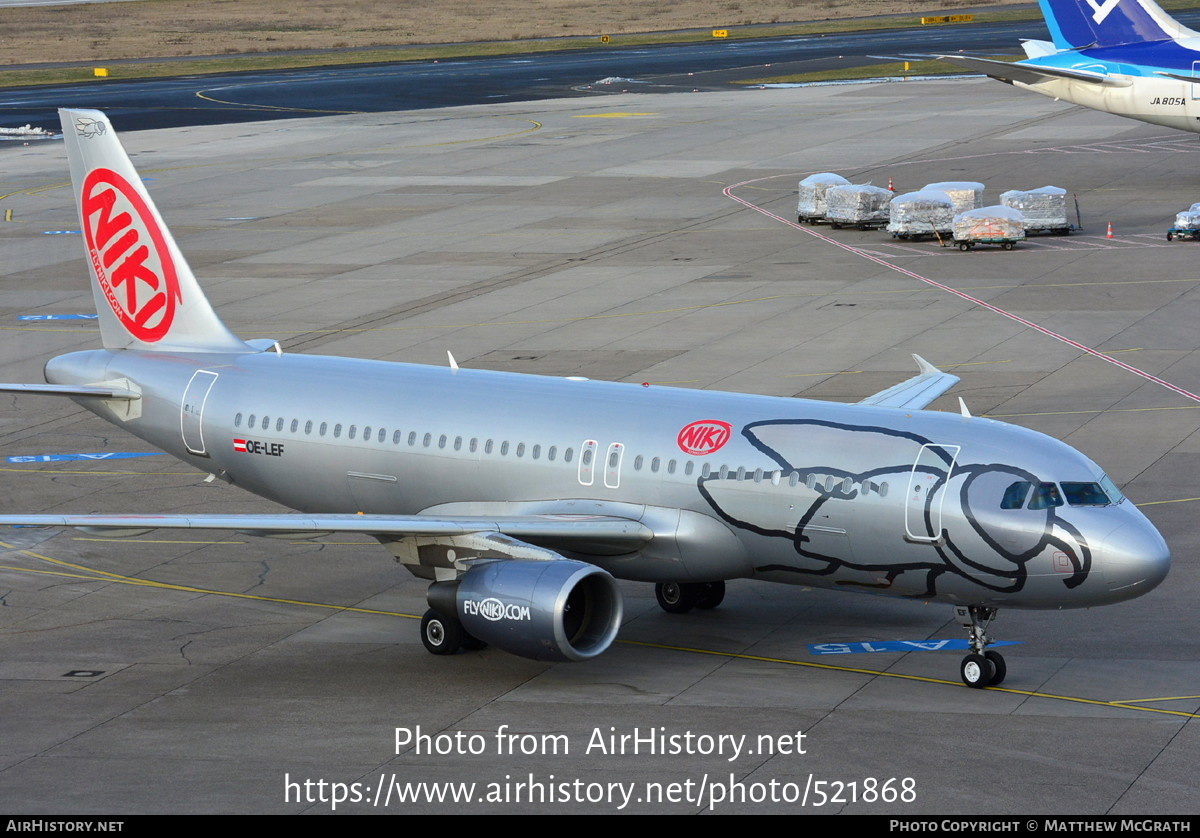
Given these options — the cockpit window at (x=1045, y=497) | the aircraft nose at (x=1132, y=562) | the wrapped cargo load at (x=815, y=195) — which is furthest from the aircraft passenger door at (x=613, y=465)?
the wrapped cargo load at (x=815, y=195)

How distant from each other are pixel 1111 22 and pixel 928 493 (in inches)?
2145

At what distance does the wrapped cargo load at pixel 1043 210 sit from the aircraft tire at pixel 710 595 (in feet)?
128

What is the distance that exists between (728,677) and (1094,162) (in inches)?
2405

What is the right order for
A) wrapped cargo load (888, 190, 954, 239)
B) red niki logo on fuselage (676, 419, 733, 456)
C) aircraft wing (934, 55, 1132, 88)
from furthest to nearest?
aircraft wing (934, 55, 1132, 88)
wrapped cargo load (888, 190, 954, 239)
red niki logo on fuselage (676, 419, 733, 456)

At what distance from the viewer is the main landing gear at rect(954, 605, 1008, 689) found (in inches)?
990

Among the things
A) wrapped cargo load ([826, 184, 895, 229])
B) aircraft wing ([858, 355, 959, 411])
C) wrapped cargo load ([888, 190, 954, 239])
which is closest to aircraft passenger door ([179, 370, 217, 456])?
aircraft wing ([858, 355, 959, 411])

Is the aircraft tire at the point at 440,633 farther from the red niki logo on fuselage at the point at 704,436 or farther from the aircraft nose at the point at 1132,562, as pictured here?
the aircraft nose at the point at 1132,562

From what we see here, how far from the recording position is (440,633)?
2744 cm

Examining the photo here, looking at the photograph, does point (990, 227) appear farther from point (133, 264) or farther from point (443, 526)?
point (443, 526)

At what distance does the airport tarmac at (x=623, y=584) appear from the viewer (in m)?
22.7

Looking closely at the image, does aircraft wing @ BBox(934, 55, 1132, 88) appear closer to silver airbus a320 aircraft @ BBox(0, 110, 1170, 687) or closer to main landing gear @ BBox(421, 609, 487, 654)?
silver airbus a320 aircraft @ BBox(0, 110, 1170, 687)

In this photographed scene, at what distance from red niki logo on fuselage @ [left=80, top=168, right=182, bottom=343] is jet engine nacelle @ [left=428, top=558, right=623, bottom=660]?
35.6 ft


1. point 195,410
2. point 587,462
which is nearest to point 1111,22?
point 587,462

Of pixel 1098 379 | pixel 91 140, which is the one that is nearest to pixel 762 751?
pixel 91 140
